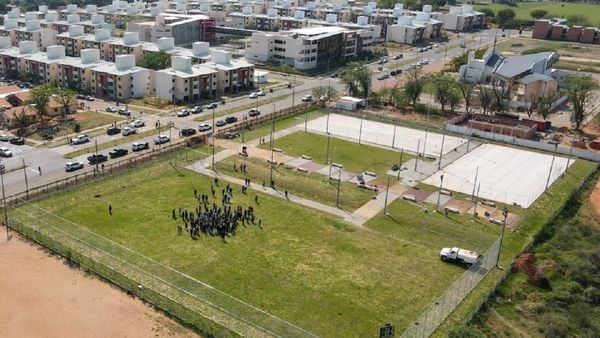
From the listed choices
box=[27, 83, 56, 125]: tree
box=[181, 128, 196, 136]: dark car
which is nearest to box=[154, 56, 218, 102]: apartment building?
box=[181, 128, 196, 136]: dark car

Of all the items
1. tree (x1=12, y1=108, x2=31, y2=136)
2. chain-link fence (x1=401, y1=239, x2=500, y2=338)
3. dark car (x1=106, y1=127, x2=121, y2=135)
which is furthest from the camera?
dark car (x1=106, y1=127, x2=121, y2=135)

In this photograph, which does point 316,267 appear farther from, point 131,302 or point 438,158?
point 438,158

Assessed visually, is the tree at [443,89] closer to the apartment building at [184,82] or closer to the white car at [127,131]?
the apartment building at [184,82]

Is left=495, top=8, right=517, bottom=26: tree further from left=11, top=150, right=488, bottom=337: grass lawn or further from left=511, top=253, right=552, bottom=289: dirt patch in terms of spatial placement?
left=511, top=253, right=552, bottom=289: dirt patch

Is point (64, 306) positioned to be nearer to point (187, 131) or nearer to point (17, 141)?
point (17, 141)

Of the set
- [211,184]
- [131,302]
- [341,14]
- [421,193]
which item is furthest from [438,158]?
[341,14]

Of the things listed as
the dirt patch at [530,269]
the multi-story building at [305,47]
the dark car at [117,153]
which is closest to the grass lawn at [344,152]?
the dark car at [117,153]
